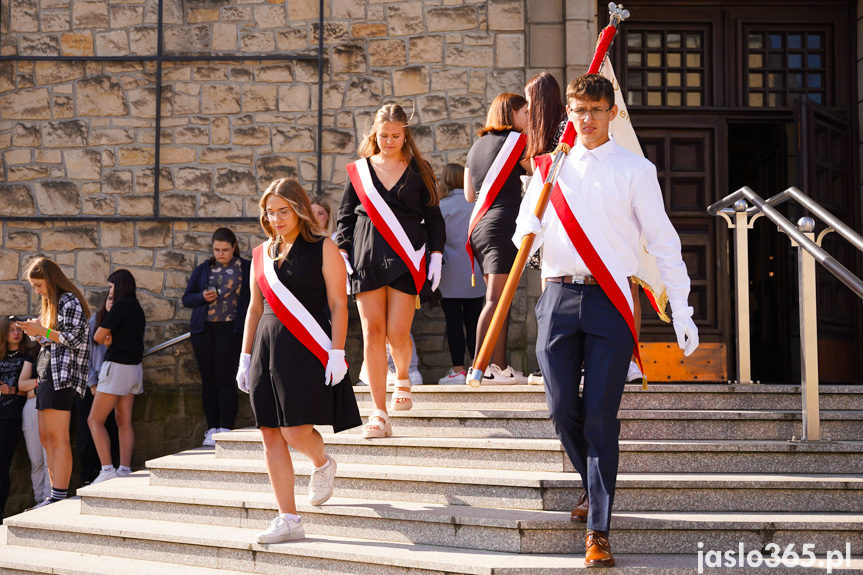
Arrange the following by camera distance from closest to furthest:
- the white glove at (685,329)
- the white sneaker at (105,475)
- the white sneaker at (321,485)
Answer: the white glove at (685,329) < the white sneaker at (321,485) < the white sneaker at (105,475)

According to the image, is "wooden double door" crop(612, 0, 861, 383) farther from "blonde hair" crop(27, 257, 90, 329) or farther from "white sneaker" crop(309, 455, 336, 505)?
"blonde hair" crop(27, 257, 90, 329)

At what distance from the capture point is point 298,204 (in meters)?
4.46

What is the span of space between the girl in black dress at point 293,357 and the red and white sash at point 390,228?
0.71 m

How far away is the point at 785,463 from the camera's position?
455 centimetres

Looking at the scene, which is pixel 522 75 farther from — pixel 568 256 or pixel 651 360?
pixel 568 256

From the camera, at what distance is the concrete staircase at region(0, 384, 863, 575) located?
13.0ft

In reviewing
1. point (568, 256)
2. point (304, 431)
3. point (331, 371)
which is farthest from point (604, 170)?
point (304, 431)

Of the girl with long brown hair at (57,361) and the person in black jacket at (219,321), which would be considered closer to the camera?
the girl with long brown hair at (57,361)

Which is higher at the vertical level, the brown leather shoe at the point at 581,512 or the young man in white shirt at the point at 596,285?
the young man in white shirt at the point at 596,285

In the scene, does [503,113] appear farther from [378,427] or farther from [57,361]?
[57,361]

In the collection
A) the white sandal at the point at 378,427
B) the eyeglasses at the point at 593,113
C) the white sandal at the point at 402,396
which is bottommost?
the white sandal at the point at 378,427

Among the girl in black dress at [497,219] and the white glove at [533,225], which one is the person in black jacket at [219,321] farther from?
the white glove at [533,225]

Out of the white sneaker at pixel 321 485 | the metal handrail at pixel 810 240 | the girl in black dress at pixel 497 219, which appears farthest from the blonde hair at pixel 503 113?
the white sneaker at pixel 321 485

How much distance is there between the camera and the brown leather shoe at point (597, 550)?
3586 mm
